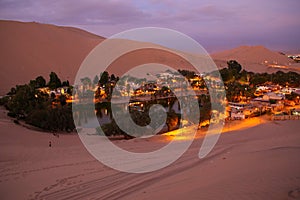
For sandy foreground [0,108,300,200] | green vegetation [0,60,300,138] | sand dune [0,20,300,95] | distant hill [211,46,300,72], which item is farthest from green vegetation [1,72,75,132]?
distant hill [211,46,300,72]

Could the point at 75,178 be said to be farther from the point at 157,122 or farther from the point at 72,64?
the point at 72,64

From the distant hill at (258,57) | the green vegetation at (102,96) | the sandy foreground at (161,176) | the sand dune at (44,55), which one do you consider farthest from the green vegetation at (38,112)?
the distant hill at (258,57)

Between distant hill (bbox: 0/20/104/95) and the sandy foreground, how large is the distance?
91.0ft

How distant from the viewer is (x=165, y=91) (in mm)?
35344

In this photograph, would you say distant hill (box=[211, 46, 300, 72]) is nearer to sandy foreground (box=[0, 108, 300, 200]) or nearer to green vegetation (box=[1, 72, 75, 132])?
green vegetation (box=[1, 72, 75, 132])

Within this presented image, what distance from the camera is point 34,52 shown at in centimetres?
4888

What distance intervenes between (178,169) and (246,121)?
1135 cm

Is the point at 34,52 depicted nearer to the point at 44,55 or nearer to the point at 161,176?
the point at 44,55

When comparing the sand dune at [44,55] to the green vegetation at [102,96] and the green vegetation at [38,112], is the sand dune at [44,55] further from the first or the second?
the green vegetation at [38,112]

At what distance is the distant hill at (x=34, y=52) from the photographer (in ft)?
135

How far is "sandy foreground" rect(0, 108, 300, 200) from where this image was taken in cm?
565

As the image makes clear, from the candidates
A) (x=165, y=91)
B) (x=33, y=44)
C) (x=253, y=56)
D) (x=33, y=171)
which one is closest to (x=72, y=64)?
(x=33, y=44)

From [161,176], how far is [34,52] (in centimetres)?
4742

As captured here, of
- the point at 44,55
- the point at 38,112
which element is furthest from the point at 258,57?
the point at 38,112
